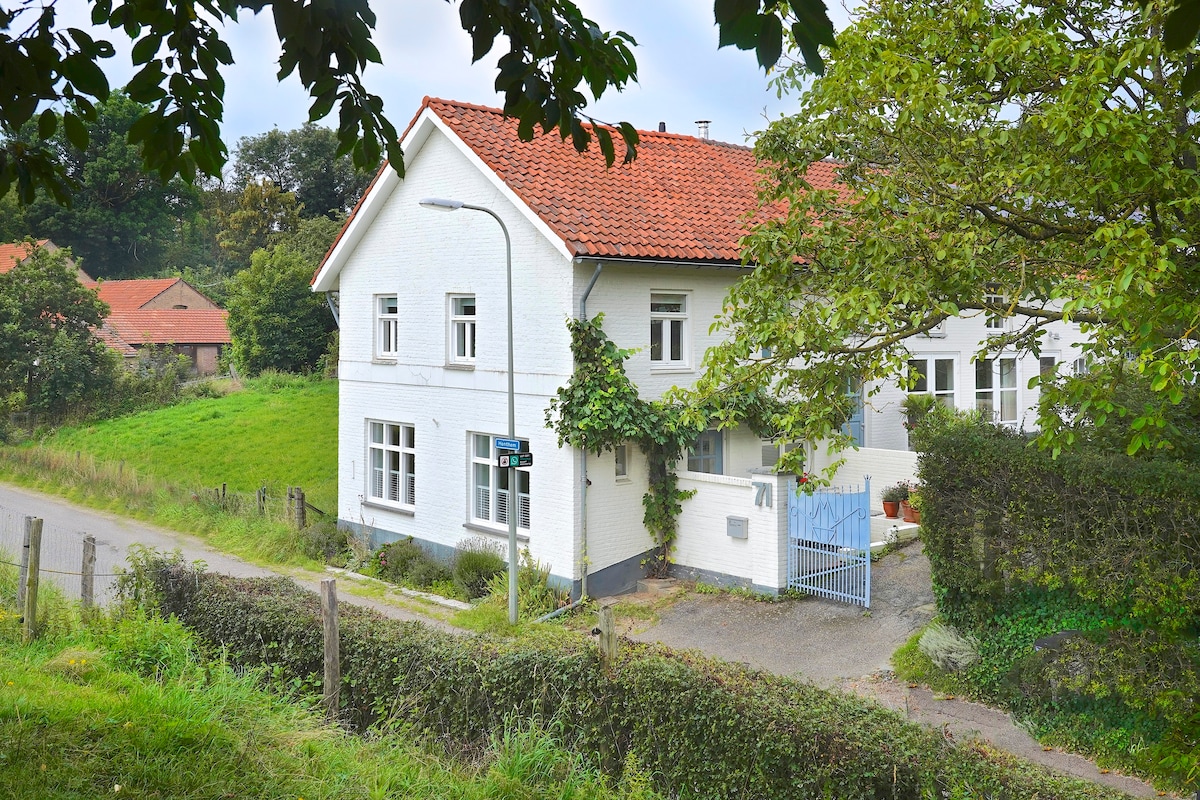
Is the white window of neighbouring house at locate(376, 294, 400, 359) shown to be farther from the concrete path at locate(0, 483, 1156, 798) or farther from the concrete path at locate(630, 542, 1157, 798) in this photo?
the concrete path at locate(630, 542, 1157, 798)

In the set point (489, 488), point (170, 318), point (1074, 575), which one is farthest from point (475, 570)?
point (170, 318)

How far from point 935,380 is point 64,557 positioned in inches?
719

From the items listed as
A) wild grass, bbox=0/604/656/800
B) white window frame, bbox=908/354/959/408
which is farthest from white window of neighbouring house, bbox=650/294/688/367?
wild grass, bbox=0/604/656/800

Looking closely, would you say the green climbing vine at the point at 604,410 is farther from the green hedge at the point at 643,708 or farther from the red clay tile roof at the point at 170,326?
the red clay tile roof at the point at 170,326

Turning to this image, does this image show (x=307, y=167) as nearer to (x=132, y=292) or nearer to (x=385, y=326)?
(x=132, y=292)

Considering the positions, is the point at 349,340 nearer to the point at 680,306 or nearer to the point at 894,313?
the point at 680,306

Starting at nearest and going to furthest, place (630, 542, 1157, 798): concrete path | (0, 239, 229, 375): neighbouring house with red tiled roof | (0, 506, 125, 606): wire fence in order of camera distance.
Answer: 1. (630, 542, 1157, 798): concrete path
2. (0, 506, 125, 606): wire fence
3. (0, 239, 229, 375): neighbouring house with red tiled roof

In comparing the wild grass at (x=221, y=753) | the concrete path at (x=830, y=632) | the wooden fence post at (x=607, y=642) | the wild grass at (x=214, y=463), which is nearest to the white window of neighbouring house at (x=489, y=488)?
the concrete path at (x=830, y=632)

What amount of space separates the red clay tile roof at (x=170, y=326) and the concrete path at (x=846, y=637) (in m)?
37.2

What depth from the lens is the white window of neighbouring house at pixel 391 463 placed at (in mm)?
20906

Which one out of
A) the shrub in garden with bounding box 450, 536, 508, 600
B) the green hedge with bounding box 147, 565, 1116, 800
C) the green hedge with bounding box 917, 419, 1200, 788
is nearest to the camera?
the green hedge with bounding box 147, 565, 1116, 800

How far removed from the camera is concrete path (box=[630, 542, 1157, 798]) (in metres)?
11.2

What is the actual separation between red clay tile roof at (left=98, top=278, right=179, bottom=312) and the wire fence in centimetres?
3117

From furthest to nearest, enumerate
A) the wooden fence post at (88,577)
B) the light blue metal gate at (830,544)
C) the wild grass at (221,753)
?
1. the light blue metal gate at (830,544)
2. the wooden fence post at (88,577)
3. the wild grass at (221,753)
